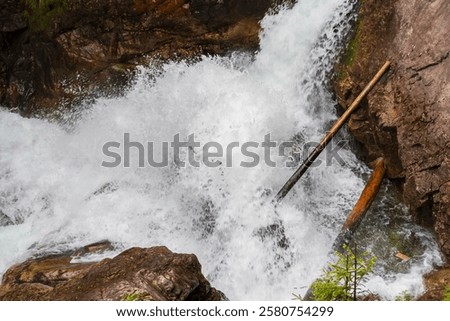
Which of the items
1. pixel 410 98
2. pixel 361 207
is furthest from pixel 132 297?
pixel 410 98

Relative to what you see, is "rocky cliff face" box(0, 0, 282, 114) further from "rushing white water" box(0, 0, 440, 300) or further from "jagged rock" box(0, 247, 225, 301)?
"jagged rock" box(0, 247, 225, 301)

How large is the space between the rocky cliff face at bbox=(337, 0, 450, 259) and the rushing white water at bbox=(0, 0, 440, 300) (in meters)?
0.46

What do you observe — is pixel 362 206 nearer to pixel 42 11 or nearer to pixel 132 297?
pixel 132 297

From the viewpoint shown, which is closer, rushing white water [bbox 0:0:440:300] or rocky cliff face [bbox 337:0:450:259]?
rocky cliff face [bbox 337:0:450:259]

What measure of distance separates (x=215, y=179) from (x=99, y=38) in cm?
381

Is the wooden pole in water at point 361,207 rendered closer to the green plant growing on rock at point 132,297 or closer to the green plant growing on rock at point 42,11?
the green plant growing on rock at point 132,297

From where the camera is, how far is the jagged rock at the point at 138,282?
4.80 metres

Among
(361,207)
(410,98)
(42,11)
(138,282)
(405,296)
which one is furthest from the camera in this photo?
(42,11)

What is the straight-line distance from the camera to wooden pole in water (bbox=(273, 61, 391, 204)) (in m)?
6.74

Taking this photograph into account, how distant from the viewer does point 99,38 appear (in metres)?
9.41

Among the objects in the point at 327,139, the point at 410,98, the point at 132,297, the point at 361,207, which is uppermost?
the point at 410,98

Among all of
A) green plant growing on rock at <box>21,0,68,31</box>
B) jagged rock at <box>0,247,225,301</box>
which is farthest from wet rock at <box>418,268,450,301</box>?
green plant growing on rock at <box>21,0,68,31</box>

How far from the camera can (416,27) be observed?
6555mm

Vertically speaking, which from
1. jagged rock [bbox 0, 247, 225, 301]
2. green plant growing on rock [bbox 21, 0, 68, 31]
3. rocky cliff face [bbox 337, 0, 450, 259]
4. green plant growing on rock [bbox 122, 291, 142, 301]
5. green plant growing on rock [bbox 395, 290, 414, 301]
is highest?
rocky cliff face [bbox 337, 0, 450, 259]
